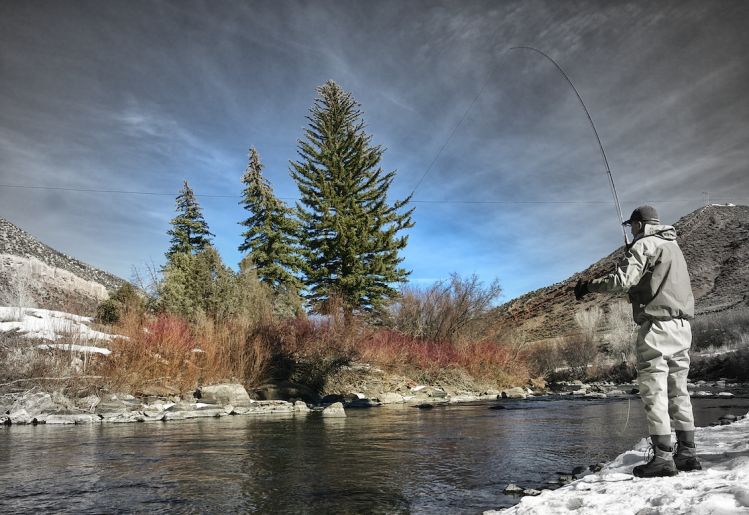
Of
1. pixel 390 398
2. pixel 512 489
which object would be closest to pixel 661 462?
pixel 512 489

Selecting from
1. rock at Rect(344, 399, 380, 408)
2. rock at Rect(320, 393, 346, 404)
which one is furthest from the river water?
rock at Rect(320, 393, 346, 404)

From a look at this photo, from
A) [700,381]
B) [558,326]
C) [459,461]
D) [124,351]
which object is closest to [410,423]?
[459,461]

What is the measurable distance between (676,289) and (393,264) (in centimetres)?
2857

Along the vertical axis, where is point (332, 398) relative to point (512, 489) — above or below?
below

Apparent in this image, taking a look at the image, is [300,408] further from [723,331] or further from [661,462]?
[723,331]

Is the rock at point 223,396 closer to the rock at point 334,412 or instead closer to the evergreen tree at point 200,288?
the rock at point 334,412

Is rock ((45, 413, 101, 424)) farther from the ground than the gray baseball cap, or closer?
closer

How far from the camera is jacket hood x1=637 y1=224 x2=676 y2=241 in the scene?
4.06 metres

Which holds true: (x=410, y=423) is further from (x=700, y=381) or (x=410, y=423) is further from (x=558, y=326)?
(x=558, y=326)

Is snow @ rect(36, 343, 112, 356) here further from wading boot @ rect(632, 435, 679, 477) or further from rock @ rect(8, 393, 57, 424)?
wading boot @ rect(632, 435, 679, 477)

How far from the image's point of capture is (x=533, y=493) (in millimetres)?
4465

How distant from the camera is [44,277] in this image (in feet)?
97.3

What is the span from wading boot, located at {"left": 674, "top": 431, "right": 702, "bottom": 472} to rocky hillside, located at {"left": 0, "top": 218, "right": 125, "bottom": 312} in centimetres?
1599

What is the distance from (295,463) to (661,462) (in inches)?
162
